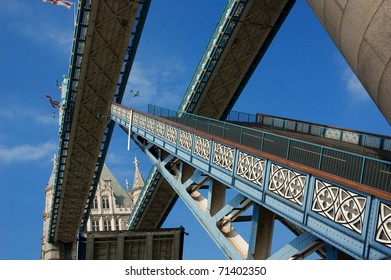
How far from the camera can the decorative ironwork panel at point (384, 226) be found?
9469mm

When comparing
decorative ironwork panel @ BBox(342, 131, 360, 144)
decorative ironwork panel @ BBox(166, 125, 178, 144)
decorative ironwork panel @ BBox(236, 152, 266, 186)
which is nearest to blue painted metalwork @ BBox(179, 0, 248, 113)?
decorative ironwork panel @ BBox(342, 131, 360, 144)

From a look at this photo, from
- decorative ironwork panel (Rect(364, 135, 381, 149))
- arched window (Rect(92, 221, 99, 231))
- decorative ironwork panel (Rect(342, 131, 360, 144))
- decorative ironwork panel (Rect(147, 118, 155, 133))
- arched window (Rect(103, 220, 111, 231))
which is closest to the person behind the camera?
decorative ironwork panel (Rect(364, 135, 381, 149))

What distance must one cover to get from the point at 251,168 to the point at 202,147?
4.92 m

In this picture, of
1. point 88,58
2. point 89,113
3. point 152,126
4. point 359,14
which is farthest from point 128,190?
point 359,14

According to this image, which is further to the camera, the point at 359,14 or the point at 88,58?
the point at 88,58

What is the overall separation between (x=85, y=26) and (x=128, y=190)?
70556mm

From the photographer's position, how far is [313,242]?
12.7m

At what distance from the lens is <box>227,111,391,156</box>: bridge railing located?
2510 centimetres

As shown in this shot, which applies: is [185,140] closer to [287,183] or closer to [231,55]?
[287,183]

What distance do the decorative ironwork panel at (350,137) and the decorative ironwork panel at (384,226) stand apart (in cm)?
1789

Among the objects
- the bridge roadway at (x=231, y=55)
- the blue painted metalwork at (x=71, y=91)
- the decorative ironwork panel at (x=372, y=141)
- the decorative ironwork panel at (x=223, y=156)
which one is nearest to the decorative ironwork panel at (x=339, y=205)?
the decorative ironwork panel at (x=223, y=156)

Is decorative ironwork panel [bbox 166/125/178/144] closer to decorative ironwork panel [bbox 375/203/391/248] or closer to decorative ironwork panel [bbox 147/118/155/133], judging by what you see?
decorative ironwork panel [bbox 147/118/155/133]

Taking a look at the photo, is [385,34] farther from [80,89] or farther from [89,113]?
[89,113]

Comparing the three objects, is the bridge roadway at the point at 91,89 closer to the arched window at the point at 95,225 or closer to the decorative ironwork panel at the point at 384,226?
the decorative ironwork panel at the point at 384,226
